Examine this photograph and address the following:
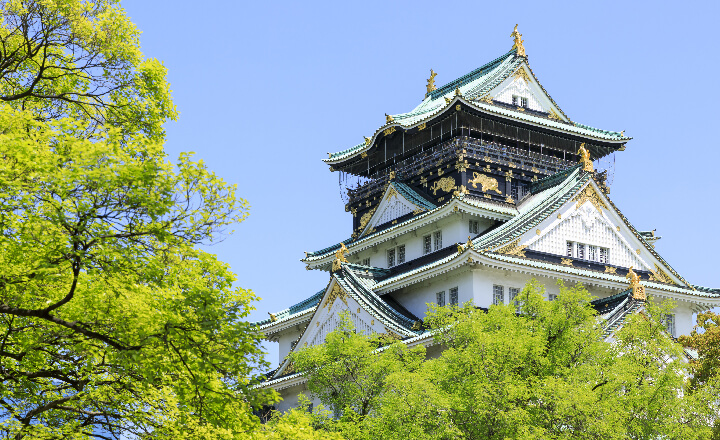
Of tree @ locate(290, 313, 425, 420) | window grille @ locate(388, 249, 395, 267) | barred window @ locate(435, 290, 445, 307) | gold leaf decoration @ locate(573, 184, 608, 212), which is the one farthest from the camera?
window grille @ locate(388, 249, 395, 267)

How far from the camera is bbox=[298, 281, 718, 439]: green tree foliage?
25953mm

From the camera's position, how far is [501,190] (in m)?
46.8

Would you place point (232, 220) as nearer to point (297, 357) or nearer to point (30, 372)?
point (30, 372)

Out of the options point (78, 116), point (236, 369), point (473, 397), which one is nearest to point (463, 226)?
point (473, 397)

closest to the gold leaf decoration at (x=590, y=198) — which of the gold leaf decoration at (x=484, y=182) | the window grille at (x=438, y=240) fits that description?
the gold leaf decoration at (x=484, y=182)

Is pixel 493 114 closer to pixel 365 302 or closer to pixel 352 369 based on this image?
pixel 365 302

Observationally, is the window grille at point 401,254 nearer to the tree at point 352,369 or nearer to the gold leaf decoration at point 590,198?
the gold leaf decoration at point 590,198

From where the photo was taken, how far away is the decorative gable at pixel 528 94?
167 ft

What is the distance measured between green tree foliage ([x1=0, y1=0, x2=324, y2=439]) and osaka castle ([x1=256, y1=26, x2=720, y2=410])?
2126cm

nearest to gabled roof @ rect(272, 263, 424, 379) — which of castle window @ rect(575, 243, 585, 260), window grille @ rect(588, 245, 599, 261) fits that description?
castle window @ rect(575, 243, 585, 260)

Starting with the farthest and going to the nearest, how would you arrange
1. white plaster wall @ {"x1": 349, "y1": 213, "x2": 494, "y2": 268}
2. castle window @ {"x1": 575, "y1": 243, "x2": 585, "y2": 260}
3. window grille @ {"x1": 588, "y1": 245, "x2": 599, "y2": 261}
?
white plaster wall @ {"x1": 349, "y1": 213, "x2": 494, "y2": 268}, window grille @ {"x1": 588, "y1": 245, "x2": 599, "y2": 261}, castle window @ {"x1": 575, "y1": 243, "x2": 585, "y2": 260}

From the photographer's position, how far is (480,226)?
4497cm

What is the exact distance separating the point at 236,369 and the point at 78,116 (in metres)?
8.22

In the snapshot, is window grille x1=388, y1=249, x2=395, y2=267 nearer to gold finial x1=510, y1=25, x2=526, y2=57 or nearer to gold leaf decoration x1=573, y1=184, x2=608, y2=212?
gold leaf decoration x1=573, y1=184, x2=608, y2=212
